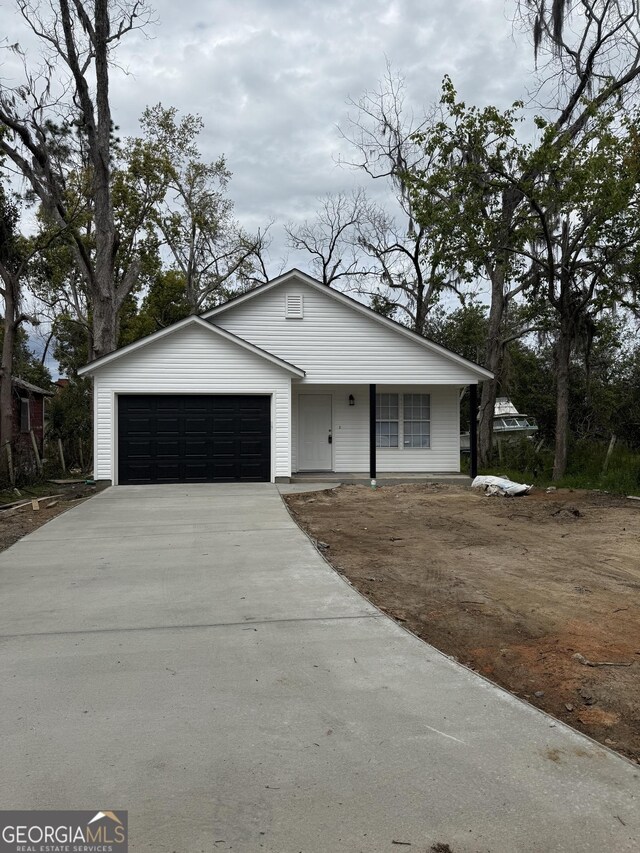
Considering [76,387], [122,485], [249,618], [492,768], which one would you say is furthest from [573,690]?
[76,387]

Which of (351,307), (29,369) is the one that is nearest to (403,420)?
(351,307)

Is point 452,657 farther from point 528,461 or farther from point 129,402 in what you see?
point 528,461

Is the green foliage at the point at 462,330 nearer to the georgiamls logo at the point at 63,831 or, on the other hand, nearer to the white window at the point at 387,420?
the white window at the point at 387,420

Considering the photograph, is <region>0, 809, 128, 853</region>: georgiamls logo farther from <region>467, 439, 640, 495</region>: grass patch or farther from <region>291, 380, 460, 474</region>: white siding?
<region>291, 380, 460, 474</region>: white siding

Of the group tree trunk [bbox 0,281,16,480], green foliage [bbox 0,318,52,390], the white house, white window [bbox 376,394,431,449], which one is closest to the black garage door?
the white house

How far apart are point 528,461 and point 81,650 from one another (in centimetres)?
1714

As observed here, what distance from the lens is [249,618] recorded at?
5.18 m

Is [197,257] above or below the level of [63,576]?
above

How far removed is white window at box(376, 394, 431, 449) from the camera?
18.4 metres

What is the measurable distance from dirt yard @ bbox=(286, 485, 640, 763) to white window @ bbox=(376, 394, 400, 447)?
6.12m

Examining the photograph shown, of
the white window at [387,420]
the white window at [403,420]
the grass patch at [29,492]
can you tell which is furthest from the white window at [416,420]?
the grass patch at [29,492]

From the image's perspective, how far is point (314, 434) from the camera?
716 inches

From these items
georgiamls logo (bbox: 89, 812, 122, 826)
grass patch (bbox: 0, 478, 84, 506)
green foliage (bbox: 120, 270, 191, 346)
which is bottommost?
grass patch (bbox: 0, 478, 84, 506)

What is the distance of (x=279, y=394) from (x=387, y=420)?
3.93 m
